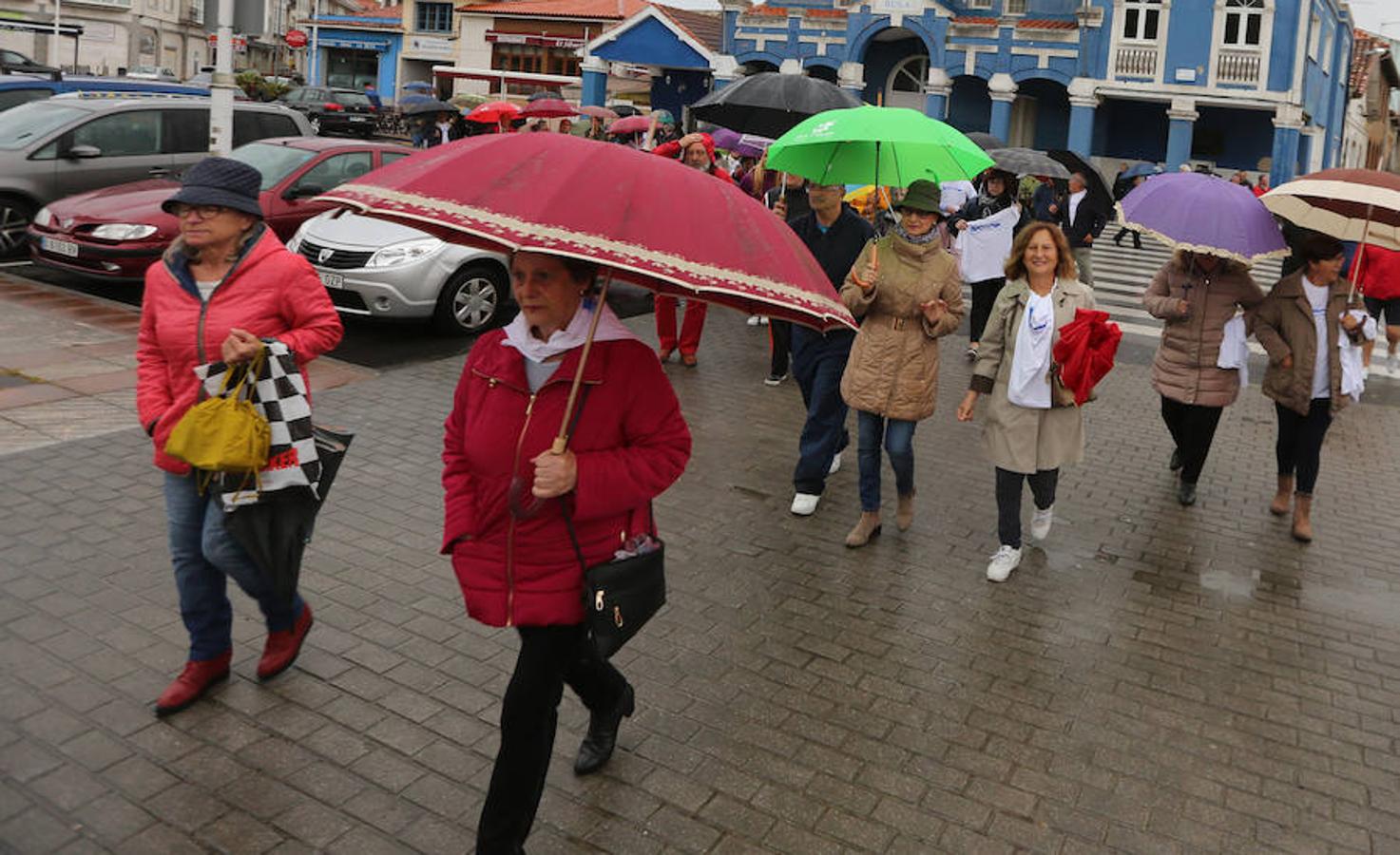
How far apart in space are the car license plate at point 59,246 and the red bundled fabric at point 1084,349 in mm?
8820

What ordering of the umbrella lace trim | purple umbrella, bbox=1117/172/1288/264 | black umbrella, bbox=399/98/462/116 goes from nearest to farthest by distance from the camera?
the umbrella lace trim → purple umbrella, bbox=1117/172/1288/264 → black umbrella, bbox=399/98/462/116

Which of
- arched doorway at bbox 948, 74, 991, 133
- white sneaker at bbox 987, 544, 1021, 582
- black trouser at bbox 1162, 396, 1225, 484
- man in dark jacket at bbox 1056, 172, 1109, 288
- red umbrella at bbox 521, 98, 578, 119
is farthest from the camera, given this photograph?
Result: arched doorway at bbox 948, 74, 991, 133

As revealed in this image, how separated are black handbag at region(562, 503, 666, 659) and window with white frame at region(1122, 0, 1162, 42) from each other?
3370 cm

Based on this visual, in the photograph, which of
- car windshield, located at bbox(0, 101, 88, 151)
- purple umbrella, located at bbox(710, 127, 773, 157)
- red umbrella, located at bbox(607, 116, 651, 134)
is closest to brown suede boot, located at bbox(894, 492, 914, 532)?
purple umbrella, located at bbox(710, 127, 773, 157)

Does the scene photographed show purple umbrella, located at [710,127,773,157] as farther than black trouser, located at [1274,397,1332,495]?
Yes

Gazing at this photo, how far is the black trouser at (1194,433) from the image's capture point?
7238 mm

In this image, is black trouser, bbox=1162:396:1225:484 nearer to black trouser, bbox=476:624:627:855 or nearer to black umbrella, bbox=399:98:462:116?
black trouser, bbox=476:624:627:855

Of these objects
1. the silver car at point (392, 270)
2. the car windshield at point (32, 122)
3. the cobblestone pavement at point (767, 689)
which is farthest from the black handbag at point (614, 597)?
the car windshield at point (32, 122)

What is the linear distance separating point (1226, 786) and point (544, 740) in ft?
7.74

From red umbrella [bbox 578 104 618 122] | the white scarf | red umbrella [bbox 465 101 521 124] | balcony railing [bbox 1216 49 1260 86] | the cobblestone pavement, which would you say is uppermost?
balcony railing [bbox 1216 49 1260 86]

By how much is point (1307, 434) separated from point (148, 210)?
950 cm

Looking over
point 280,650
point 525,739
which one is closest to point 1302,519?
point 525,739

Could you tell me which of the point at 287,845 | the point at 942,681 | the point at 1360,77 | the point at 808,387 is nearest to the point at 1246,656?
the point at 942,681

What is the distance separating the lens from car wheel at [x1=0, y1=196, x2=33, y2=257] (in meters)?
12.4
